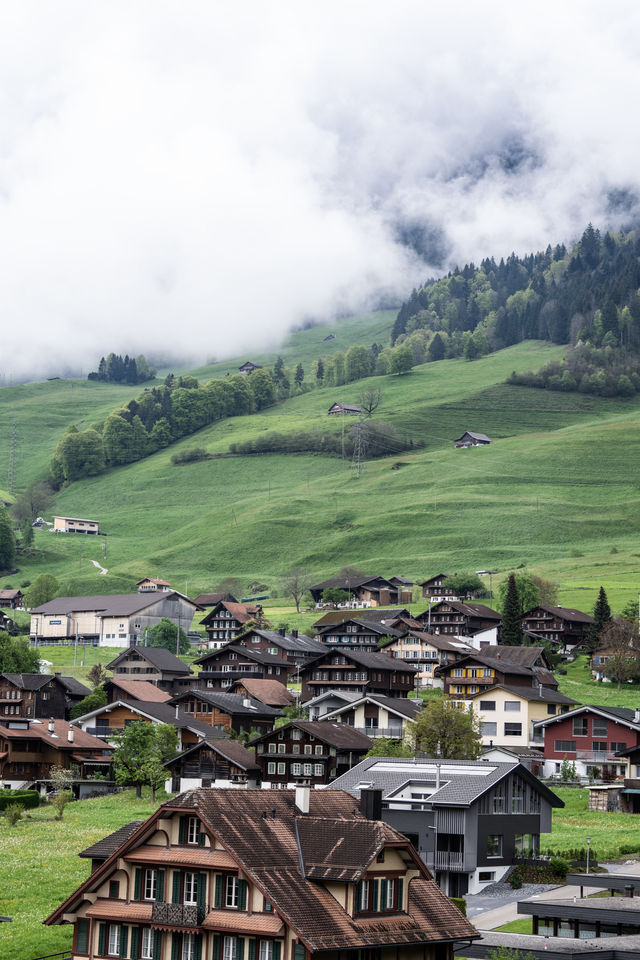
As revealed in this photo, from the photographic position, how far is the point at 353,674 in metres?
119

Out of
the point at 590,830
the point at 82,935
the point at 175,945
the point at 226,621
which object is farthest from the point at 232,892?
the point at 226,621

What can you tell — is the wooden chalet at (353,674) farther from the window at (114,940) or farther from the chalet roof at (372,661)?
the window at (114,940)

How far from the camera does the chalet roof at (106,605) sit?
169875 mm

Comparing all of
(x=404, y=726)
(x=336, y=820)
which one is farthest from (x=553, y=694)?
(x=336, y=820)

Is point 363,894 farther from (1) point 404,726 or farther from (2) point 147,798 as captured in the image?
(1) point 404,726

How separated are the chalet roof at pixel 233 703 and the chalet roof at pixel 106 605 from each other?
202ft

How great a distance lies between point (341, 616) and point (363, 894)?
122751 mm

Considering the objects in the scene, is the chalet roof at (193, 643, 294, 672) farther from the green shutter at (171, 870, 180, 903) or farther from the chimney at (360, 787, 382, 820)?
the green shutter at (171, 870, 180, 903)

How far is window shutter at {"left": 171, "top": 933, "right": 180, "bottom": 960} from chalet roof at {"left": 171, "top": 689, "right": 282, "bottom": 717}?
68040 mm

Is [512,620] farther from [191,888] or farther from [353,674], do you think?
[191,888]

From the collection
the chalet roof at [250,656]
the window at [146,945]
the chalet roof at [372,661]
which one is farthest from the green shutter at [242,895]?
the chalet roof at [250,656]

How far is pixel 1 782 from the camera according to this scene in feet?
299

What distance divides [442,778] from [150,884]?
2763 cm

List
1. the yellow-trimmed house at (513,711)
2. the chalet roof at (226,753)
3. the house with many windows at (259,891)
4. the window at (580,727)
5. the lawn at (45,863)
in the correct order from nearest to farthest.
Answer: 1. the house with many windows at (259,891)
2. the lawn at (45,863)
3. the chalet roof at (226,753)
4. the window at (580,727)
5. the yellow-trimmed house at (513,711)
